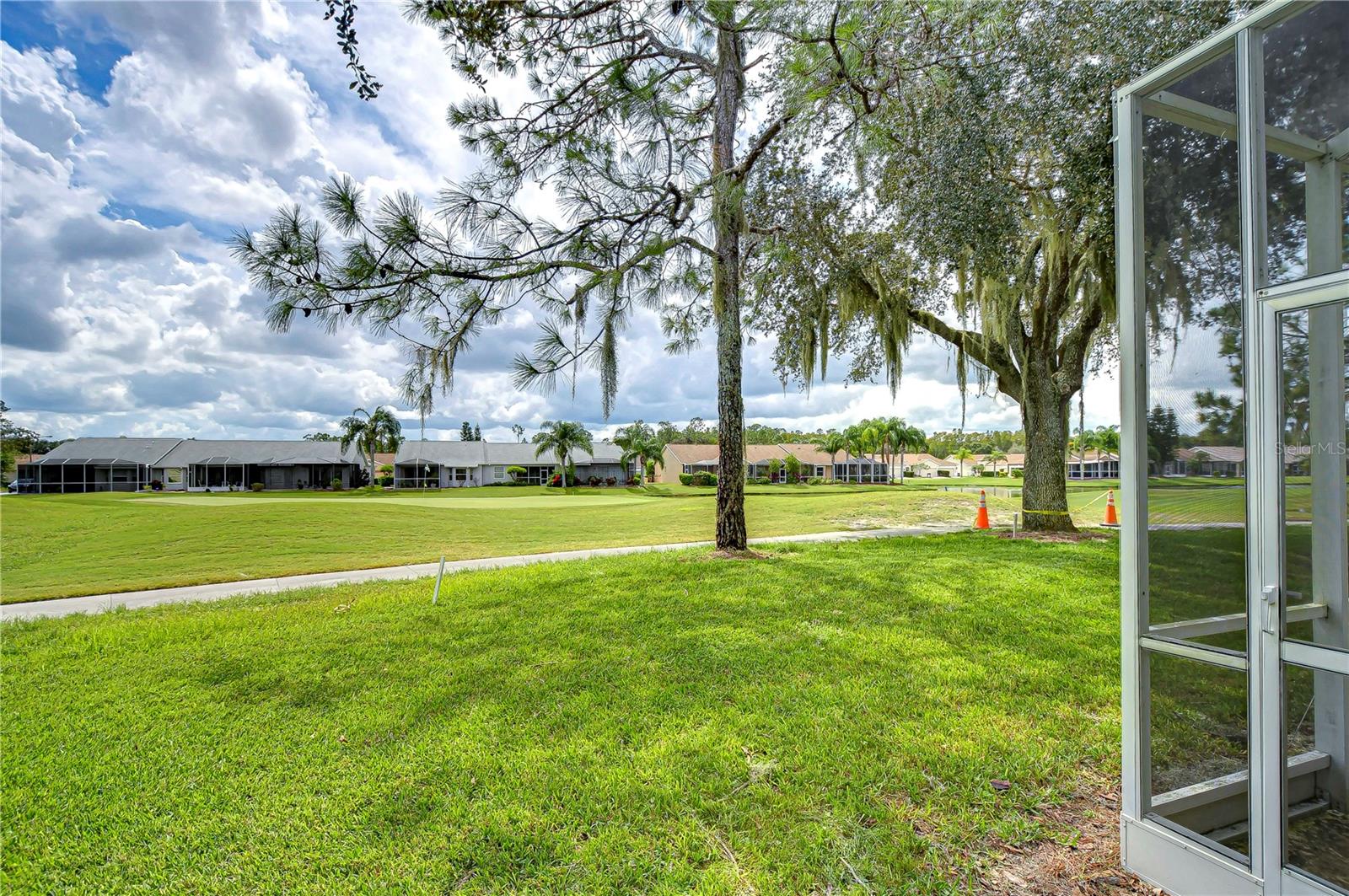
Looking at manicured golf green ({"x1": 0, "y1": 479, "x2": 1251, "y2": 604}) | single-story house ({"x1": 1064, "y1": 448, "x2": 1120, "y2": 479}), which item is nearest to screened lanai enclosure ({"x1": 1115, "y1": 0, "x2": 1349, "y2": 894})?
manicured golf green ({"x1": 0, "y1": 479, "x2": 1251, "y2": 604})

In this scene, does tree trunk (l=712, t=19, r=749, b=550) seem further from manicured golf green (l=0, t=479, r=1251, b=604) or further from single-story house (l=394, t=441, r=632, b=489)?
single-story house (l=394, t=441, r=632, b=489)

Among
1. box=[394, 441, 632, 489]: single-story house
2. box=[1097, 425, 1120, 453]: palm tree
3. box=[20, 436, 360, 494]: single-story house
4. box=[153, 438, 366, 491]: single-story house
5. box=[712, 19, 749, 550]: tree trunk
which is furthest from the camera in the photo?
box=[394, 441, 632, 489]: single-story house

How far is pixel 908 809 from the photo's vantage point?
7.51 feet

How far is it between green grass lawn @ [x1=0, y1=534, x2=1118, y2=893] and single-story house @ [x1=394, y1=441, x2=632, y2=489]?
130 feet

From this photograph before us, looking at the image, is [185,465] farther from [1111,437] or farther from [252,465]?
[1111,437]

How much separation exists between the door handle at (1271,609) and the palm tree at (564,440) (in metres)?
40.8

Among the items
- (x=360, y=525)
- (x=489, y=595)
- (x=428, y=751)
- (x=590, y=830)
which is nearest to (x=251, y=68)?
(x=489, y=595)

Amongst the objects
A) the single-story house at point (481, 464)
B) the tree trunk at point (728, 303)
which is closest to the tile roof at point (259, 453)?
the single-story house at point (481, 464)

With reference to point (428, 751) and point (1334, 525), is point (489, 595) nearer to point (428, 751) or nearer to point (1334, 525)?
point (428, 751)

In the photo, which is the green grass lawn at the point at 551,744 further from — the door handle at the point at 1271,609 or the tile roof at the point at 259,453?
the tile roof at the point at 259,453

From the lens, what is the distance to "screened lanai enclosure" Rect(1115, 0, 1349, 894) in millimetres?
1739

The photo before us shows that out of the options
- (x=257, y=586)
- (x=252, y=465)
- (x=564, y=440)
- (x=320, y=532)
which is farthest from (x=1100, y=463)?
(x=252, y=465)

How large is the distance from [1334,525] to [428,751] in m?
3.86

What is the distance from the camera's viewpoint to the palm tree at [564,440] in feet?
136
